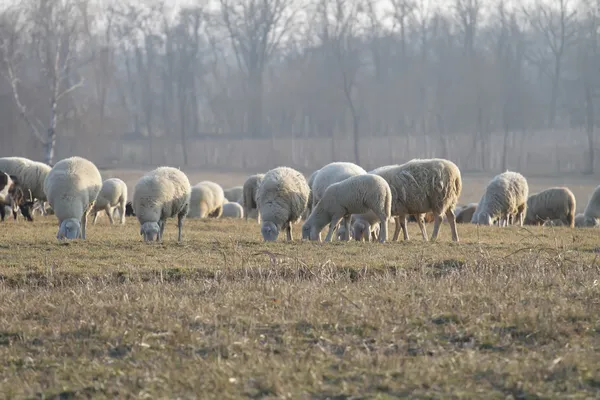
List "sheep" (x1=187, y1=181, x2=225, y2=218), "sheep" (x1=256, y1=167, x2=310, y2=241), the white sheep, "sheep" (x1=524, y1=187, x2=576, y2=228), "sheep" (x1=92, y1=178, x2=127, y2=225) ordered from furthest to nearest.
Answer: "sheep" (x1=187, y1=181, x2=225, y2=218) → "sheep" (x1=524, y1=187, x2=576, y2=228) → "sheep" (x1=92, y1=178, x2=127, y2=225) → the white sheep → "sheep" (x1=256, y1=167, x2=310, y2=241)

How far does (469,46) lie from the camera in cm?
7188

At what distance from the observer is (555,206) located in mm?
25016

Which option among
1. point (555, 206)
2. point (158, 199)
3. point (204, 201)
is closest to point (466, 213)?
point (555, 206)

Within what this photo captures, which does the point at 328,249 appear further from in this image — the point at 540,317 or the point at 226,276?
the point at 540,317

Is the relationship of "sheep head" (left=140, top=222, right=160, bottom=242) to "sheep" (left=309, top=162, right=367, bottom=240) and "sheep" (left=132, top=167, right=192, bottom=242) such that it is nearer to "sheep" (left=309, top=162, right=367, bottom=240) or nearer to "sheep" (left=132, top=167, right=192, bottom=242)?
"sheep" (left=132, top=167, right=192, bottom=242)

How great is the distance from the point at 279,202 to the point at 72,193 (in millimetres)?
3511

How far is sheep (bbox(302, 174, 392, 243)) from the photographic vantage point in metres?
14.3

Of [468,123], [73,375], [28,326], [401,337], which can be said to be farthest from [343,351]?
[468,123]

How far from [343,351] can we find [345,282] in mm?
2857

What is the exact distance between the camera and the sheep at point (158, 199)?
15.0 meters

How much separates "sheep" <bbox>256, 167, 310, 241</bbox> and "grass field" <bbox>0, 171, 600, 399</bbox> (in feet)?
14.4

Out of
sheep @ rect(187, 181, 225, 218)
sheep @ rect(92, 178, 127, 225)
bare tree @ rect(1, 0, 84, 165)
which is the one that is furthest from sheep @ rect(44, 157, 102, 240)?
bare tree @ rect(1, 0, 84, 165)

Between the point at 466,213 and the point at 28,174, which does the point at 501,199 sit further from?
the point at 28,174

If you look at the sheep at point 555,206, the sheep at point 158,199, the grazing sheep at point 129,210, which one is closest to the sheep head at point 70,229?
the sheep at point 158,199
